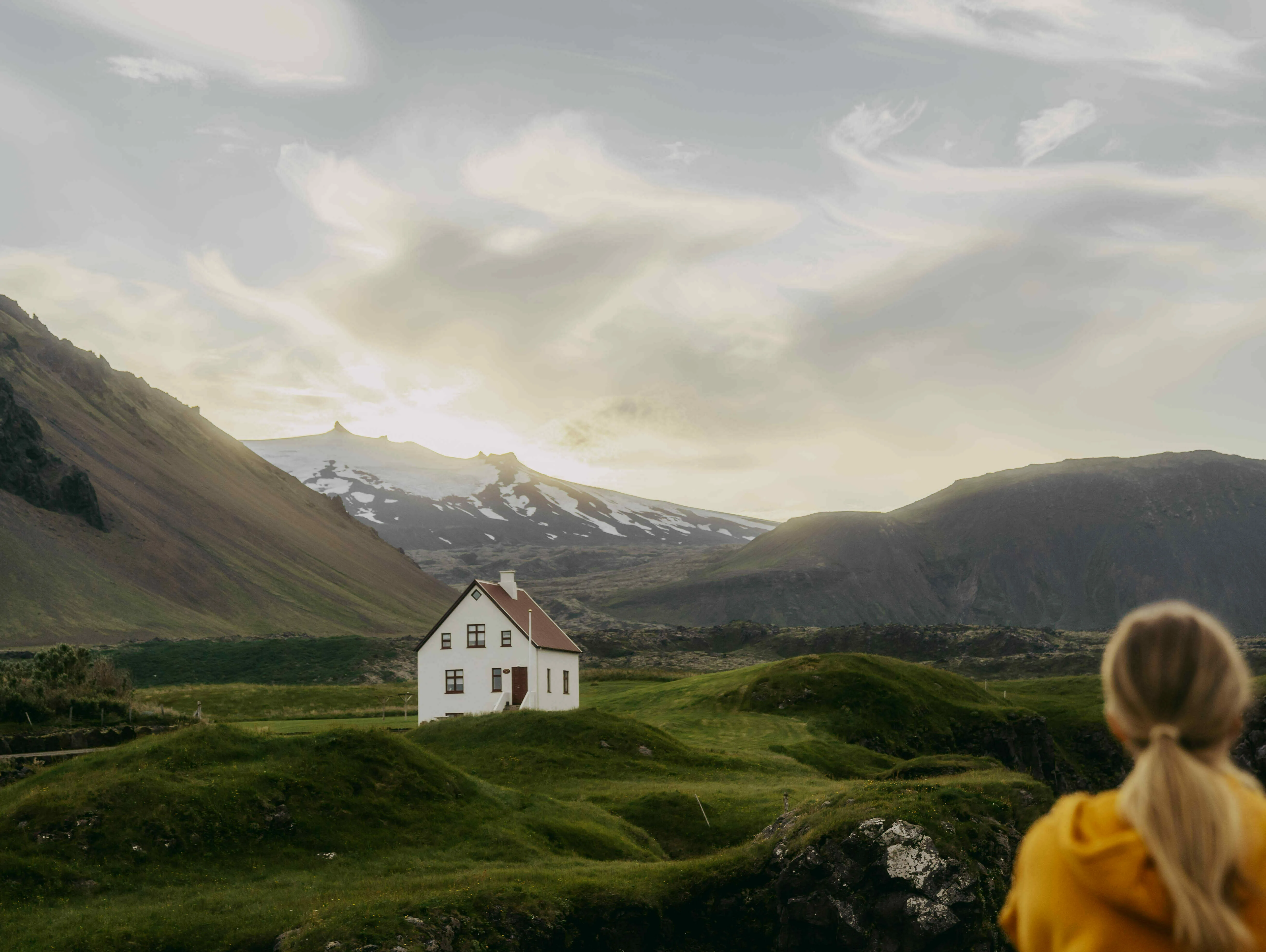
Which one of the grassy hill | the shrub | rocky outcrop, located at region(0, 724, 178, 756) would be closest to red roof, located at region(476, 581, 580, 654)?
the grassy hill

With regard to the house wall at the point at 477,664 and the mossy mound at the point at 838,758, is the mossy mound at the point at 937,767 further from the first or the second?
the house wall at the point at 477,664

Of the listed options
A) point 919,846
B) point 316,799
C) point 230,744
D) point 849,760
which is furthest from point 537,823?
point 849,760

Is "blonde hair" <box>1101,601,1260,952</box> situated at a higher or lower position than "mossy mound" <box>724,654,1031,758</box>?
higher

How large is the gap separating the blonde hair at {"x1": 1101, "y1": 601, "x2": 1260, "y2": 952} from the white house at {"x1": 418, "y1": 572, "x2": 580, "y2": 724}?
Result: 7035 cm

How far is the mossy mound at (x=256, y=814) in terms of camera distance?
103 ft

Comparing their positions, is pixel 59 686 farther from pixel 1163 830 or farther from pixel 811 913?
pixel 1163 830

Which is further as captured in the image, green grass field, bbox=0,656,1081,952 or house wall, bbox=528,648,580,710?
house wall, bbox=528,648,580,710

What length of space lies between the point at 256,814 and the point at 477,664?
41211 millimetres

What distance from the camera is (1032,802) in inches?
1337

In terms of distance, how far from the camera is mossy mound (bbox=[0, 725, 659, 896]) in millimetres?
31453

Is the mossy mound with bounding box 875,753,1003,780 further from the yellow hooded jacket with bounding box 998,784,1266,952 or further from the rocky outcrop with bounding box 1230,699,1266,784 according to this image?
the rocky outcrop with bounding box 1230,699,1266,784

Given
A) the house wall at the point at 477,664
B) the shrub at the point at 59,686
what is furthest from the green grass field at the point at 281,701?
the shrub at the point at 59,686

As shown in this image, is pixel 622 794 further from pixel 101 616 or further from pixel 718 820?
pixel 101 616

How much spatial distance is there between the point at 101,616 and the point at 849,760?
154560 mm
